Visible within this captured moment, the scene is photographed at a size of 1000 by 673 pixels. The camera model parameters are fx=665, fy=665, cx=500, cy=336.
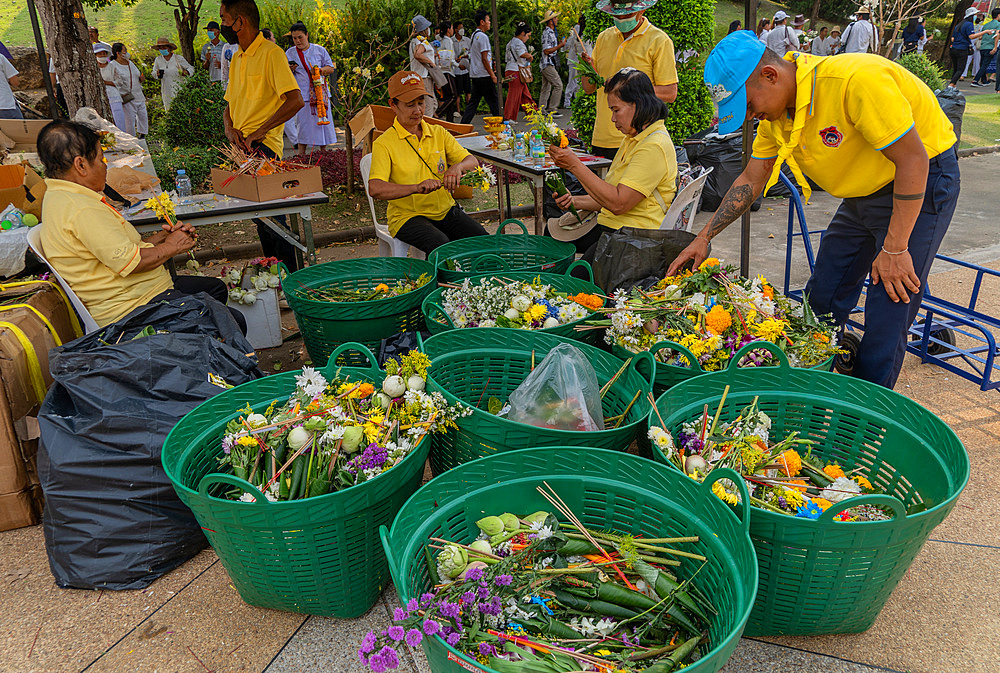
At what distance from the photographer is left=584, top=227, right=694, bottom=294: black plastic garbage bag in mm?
3348

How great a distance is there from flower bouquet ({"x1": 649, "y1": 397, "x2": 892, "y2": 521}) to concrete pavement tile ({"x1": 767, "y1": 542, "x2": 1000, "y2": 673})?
0.36 m

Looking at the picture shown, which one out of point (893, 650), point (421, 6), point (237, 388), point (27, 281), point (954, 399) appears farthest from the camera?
point (421, 6)

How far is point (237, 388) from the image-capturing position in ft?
8.41

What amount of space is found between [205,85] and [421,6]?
20.1 ft

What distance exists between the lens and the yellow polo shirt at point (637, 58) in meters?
5.09

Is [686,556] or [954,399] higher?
[686,556]

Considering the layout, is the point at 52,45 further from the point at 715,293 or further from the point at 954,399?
the point at 954,399

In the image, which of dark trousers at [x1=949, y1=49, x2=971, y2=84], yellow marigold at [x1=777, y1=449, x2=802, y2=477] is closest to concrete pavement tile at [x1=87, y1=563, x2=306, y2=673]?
yellow marigold at [x1=777, y1=449, x2=802, y2=477]

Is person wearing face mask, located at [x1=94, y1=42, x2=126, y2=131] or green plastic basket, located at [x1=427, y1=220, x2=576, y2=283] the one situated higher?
person wearing face mask, located at [x1=94, y1=42, x2=126, y2=131]

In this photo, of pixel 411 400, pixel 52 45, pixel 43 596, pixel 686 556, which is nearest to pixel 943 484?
pixel 686 556

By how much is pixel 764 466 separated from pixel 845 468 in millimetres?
509

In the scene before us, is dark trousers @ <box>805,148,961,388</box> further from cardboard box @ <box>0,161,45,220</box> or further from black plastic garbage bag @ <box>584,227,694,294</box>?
cardboard box @ <box>0,161,45,220</box>

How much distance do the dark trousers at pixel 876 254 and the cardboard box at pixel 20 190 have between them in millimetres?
4196

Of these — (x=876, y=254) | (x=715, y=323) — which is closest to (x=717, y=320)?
(x=715, y=323)
